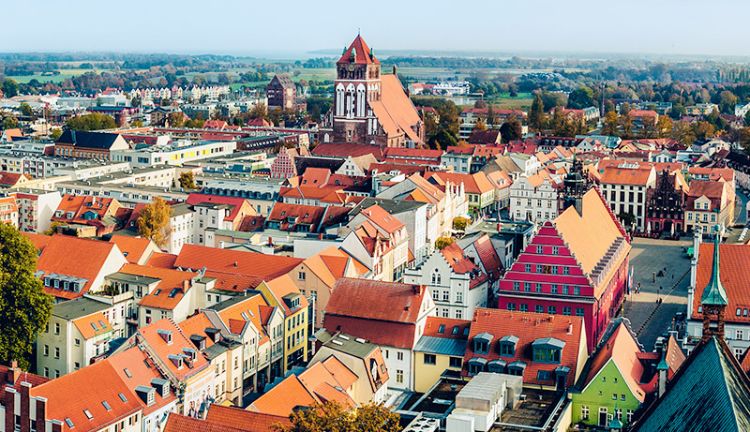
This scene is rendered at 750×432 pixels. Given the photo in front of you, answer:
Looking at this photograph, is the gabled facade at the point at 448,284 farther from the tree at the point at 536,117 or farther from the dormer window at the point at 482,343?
the tree at the point at 536,117

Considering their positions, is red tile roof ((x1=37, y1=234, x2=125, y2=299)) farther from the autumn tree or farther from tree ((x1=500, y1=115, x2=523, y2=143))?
tree ((x1=500, y1=115, x2=523, y2=143))

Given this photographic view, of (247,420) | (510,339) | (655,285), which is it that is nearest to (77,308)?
(247,420)

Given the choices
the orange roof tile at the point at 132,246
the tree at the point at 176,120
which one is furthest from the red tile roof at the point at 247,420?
the tree at the point at 176,120

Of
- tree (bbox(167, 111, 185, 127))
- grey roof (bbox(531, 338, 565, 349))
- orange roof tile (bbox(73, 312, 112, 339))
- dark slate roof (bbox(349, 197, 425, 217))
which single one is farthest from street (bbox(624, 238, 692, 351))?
tree (bbox(167, 111, 185, 127))

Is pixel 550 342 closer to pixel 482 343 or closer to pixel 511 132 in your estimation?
pixel 482 343

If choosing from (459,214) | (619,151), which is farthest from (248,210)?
(619,151)

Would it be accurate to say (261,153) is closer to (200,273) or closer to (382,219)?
(382,219)
